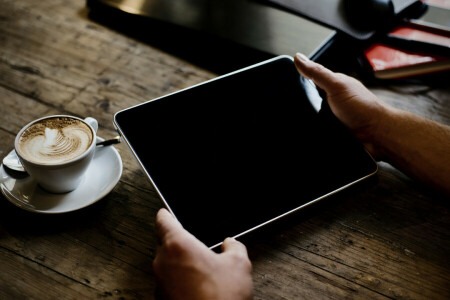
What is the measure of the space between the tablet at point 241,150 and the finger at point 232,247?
0.01m

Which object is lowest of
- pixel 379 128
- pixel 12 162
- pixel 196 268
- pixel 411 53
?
pixel 12 162

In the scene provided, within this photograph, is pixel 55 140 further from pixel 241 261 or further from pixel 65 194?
pixel 241 261

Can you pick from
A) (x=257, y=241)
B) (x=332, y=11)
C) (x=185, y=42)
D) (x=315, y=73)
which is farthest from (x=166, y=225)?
(x=332, y=11)

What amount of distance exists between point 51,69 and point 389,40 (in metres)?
0.93

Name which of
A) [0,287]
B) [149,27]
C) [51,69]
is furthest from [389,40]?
[0,287]

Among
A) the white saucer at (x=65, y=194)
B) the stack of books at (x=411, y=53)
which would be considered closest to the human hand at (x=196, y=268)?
the white saucer at (x=65, y=194)

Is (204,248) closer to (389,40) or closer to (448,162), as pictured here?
(448,162)

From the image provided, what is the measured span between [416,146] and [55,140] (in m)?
0.74

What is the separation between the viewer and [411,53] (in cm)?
110

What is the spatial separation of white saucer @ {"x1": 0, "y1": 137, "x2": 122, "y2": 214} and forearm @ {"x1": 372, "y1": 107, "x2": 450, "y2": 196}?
578mm

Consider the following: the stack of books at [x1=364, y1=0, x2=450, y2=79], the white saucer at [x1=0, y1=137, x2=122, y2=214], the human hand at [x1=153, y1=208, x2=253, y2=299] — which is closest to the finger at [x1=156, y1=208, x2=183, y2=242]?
the human hand at [x1=153, y1=208, x2=253, y2=299]

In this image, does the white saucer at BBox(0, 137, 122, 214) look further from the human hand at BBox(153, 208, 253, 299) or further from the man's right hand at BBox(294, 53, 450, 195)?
the man's right hand at BBox(294, 53, 450, 195)

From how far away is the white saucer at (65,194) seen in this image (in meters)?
0.73

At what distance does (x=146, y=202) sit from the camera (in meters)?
0.79
